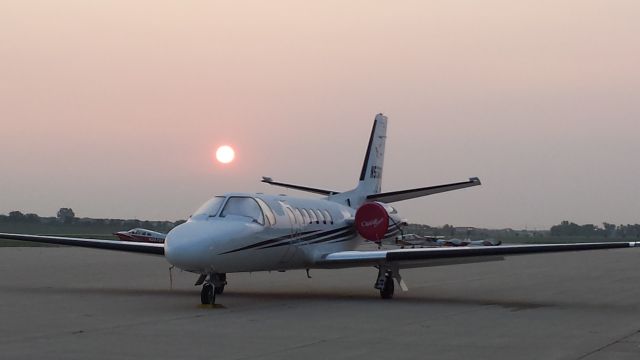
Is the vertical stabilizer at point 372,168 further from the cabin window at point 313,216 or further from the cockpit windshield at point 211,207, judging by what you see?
the cockpit windshield at point 211,207

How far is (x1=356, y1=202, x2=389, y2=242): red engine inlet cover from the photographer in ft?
79.8

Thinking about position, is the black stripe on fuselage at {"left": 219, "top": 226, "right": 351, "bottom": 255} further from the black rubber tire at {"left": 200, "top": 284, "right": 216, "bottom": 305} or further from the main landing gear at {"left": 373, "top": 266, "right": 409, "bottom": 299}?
the main landing gear at {"left": 373, "top": 266, "right": 409, "bottom": 299}

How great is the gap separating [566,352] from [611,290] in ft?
45.4

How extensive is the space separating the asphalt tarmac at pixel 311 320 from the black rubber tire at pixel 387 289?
34cm

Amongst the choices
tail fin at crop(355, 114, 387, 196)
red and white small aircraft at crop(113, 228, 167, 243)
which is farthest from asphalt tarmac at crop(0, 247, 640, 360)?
red and white small aircraft at crop(113, 228, 167, 243)

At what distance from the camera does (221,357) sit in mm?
10531

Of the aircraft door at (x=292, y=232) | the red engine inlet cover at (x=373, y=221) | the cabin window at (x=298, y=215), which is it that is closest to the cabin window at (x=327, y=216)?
the red engine inlet cover at (x=373, y=221)

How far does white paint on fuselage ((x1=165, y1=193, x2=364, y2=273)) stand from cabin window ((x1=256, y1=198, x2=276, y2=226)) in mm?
111

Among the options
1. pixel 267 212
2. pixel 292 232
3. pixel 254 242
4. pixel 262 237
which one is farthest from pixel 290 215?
pixel 254 242

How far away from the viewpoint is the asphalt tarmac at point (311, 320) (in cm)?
1124

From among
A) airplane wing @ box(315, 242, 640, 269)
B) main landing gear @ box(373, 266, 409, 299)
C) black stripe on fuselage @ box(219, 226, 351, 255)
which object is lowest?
main landing gear @ box(373, 266, 409, 299)

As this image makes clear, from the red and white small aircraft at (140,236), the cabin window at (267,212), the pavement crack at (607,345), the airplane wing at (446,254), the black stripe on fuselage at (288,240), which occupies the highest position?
the red and white small aircraft at (140,236)

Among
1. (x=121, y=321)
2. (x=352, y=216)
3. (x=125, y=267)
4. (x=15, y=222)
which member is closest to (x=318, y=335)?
(x=121, y=321)

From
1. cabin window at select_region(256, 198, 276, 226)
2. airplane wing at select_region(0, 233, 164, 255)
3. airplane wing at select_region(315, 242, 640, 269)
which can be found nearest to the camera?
airplane wing at select_region(315, 242, 640, 269)
